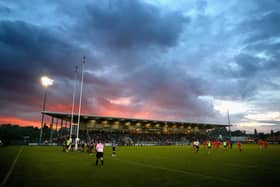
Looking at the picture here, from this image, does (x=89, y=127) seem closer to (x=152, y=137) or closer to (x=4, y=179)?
(x=152, y=137)

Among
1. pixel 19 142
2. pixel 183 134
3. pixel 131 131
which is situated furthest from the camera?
pixel 183 134

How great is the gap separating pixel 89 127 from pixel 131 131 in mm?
17626

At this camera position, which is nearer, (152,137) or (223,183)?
(223,183)

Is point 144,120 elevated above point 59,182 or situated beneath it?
elevated above

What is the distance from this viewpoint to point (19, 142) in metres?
53.9

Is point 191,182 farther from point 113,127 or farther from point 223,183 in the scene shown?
point 113,127

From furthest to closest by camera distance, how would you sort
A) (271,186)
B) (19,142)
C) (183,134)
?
(183,134)
(19,142)
(271,186)

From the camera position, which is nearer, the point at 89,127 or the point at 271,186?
the point at 271,186

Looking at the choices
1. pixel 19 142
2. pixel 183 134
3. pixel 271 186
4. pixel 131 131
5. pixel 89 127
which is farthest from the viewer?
pixel 183 134

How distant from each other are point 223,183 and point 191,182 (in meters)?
1.48

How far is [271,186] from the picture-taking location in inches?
347

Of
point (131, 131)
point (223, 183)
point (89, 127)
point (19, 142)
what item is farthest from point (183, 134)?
point (223, 183)

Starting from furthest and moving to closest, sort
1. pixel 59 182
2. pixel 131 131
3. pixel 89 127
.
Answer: pixel 131 131 → pixel 89 127 → pixel 59 182

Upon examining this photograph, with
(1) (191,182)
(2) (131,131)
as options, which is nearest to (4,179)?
(1) (191,182)
